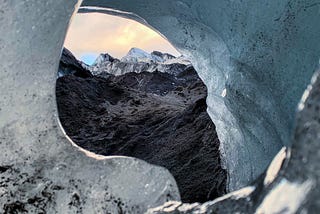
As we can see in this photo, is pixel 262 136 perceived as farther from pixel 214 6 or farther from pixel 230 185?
pixel 230 185

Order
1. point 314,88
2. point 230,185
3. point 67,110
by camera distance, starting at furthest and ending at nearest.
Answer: point 67,110, point 230,185, point 314,88

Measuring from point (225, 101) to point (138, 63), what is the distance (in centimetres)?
452

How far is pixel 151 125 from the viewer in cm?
480

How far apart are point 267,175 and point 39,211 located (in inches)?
22.3

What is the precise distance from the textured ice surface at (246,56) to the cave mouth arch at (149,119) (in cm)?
83

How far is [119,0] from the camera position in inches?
96.1

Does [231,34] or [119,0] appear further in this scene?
[119,0]

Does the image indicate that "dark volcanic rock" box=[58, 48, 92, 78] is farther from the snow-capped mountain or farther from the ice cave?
the ice cave

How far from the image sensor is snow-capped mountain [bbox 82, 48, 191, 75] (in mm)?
6719

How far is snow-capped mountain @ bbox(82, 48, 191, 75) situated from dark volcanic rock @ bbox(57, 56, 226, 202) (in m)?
0.42

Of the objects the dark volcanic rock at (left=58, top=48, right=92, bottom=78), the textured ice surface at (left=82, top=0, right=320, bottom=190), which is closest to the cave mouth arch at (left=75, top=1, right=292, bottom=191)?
the textured ice surface at (left=82, top=0, right=320, bottom=190)

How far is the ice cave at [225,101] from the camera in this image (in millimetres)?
948

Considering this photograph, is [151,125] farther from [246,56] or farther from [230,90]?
[246,56]

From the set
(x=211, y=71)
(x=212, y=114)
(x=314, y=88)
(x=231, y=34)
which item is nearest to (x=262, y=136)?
(x=231, y=34)
